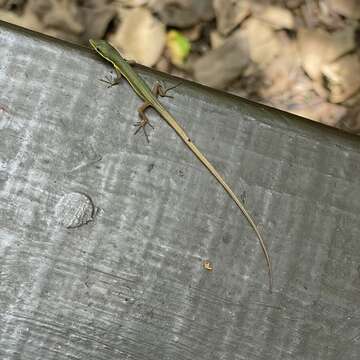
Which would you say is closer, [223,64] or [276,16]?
[223,64]

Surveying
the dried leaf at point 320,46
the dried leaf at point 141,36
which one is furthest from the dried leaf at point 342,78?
the dried leaf at point 141,36

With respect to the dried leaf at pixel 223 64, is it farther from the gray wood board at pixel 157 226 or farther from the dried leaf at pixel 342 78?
the gray wood board at pixel 157 226

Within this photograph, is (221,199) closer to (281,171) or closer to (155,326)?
(281,171)

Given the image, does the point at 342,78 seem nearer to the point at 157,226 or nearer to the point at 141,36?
the point at 141,36

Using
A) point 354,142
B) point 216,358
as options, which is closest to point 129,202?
point 216,358

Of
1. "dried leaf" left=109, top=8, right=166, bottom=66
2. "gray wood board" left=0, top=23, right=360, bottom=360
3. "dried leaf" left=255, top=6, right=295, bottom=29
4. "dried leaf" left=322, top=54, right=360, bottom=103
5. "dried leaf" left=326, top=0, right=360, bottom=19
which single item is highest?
"dried leaf" left=326, top=0, right=360, bottom=19

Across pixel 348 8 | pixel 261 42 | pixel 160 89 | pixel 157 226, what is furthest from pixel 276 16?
pixel 157 226

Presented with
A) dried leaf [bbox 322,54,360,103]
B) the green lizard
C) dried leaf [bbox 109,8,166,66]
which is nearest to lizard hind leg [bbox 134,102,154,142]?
the green lizard

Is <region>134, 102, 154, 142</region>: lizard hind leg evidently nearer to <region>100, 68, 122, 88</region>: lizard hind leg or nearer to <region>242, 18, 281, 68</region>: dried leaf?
<region>100, 68, 122, 88</region>: lizard hind leg
